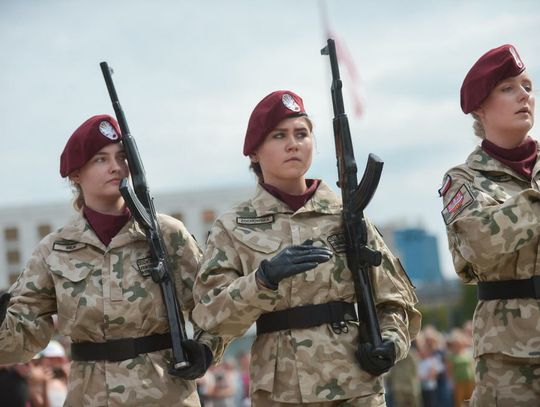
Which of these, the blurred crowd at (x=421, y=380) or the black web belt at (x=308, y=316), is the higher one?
the black web belt at (x=308, y=316)

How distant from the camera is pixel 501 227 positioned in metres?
5.02

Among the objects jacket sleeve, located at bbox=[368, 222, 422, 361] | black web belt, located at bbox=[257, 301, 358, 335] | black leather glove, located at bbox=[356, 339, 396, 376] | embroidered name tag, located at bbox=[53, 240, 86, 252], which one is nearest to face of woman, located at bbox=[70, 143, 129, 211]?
embroidered name tag, located at bbox=[53, 240, 86, 252]

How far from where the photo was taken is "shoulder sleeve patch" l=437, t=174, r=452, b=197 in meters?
5.53

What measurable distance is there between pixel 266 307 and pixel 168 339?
948mm

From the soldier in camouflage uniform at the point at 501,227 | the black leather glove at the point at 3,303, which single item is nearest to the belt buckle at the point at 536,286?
the soldier in camouflage uniform at the point at 501,227

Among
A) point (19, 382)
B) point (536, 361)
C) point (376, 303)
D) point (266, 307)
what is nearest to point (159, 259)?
point (266, 307)

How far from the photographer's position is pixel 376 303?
5.32m

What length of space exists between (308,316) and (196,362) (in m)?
0.73

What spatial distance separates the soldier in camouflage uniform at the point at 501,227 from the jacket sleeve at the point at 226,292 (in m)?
1.12

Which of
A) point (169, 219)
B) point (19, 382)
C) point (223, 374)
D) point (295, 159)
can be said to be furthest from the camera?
point (223, 374)

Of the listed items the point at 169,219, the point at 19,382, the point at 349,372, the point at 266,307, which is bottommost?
the point at 19,382

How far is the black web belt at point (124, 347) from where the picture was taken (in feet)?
18.7

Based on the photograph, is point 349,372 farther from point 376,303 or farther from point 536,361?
point 536,361

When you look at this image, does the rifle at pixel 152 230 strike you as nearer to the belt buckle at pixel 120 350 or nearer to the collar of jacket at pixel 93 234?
the collar of jacket at pixel 93 234
